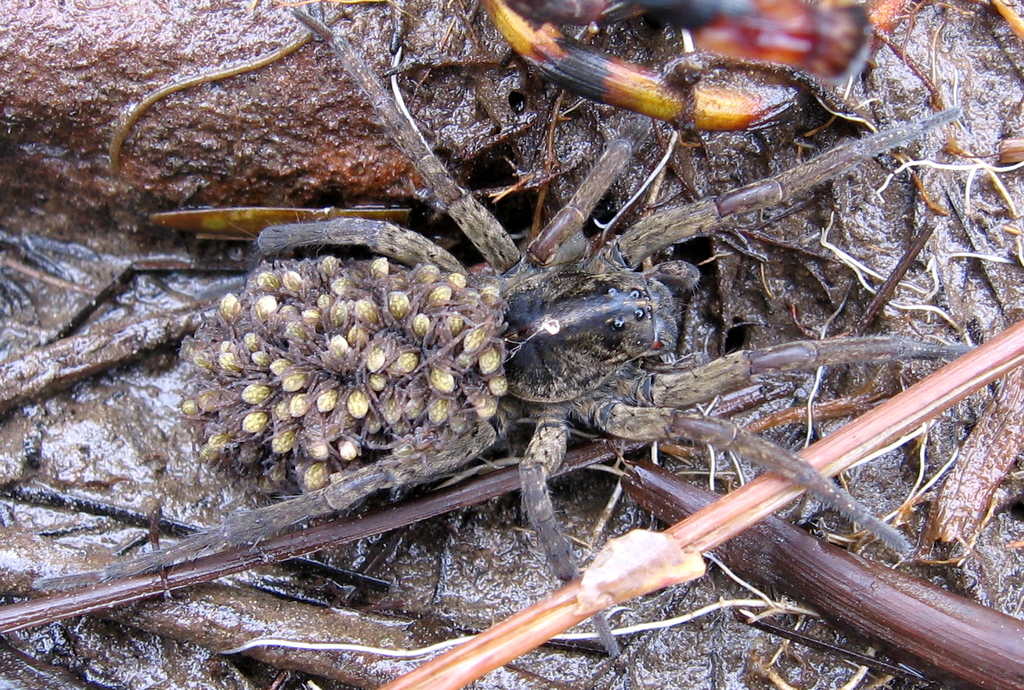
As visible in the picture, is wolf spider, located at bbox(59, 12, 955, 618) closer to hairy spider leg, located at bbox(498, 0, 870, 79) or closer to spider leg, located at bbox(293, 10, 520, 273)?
spider leg, located at bbox(293, 10, 520, 273)

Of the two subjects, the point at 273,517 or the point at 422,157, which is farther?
the point at 422,157

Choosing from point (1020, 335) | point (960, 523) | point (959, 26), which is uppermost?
point (959, 26)

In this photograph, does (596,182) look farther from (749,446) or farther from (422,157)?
(749,446)

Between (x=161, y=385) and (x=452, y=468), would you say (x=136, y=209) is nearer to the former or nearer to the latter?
(x=161, y=385)

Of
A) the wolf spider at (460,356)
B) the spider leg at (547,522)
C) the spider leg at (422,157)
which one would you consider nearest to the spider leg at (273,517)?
the wolf spider at (460,356)

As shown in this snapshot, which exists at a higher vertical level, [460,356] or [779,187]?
[779,187]

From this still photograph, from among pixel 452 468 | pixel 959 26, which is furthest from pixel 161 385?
pixel 959 26

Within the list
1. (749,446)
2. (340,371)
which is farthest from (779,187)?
(340,371)

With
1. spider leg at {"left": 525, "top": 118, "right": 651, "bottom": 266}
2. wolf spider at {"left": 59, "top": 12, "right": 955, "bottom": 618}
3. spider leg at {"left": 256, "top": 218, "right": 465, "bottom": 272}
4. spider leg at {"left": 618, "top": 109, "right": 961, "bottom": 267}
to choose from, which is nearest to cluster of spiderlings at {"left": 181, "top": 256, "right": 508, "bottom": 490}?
wolf spider at {"left": 59, "top": 12, "right": 955, "bottom": 618}
